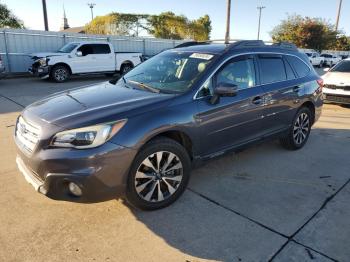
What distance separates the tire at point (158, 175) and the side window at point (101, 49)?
1312 centimetres

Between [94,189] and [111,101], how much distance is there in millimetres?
990

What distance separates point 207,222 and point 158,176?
673 millimetres

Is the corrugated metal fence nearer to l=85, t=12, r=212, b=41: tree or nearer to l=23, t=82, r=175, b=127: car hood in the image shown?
l=23, t=82, r=175, b=127: car hood

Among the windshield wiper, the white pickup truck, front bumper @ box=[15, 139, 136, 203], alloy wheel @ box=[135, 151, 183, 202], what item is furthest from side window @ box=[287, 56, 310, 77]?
the white pickup truck

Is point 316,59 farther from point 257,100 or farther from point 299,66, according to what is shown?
point 257,100

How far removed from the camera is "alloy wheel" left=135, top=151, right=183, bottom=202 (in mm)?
3310

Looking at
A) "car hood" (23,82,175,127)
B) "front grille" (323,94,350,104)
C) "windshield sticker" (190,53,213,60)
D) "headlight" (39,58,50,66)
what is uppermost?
"windshield sticker" (190,53,213,60)

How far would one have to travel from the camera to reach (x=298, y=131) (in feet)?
18.1

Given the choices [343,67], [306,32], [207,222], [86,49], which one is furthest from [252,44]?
[306,32]

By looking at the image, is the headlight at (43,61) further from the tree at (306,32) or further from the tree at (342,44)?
the tree at (342,44)

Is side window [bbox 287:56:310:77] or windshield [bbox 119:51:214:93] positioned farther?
side window [bbox 287:56:310:77]

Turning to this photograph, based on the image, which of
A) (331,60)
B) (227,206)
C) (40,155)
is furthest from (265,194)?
(331,60)

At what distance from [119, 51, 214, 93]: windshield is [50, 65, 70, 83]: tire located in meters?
10.3

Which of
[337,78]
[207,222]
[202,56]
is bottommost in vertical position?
[207,222]
